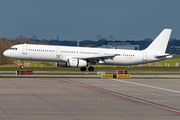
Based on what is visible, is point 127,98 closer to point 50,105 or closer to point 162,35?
point 50,105

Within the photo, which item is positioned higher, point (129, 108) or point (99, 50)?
point (99, 50)

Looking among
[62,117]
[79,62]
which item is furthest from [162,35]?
[62,117]

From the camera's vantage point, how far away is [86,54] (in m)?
49.8

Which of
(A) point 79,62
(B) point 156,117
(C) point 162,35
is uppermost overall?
(C) point 162,35

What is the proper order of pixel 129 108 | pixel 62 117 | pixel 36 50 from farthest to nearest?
pixel 36 50
pixel 129 108
pixel 62 117

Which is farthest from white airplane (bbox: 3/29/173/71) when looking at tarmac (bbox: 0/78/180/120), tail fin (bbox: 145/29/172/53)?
tarmac (bbox: 0/78/180/120)

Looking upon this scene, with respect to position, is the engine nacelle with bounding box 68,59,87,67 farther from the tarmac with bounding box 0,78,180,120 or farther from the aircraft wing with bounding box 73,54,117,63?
the tarmac with bounding box 0,78,180,120

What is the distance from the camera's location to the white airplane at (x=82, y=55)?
156ft

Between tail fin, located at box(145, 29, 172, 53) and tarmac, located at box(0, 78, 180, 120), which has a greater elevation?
tail fin, located at box(145, 29, 172, 53)

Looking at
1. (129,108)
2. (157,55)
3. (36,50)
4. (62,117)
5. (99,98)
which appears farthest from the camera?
(157,55)

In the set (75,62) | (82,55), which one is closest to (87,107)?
(75,62)

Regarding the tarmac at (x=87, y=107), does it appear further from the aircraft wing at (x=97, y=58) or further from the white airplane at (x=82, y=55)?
the white airplane at (x=82, y=55)

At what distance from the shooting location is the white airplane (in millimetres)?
47688

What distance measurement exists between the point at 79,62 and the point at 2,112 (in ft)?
110
